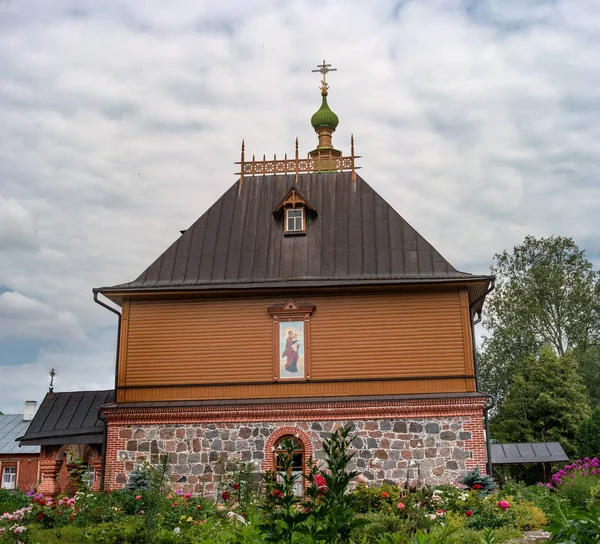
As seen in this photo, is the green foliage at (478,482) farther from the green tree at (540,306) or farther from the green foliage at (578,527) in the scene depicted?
the green tree at (540,306)

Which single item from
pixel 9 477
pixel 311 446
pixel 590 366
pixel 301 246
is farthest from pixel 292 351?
pixel 590 366

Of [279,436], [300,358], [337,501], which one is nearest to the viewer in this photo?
[337,501]

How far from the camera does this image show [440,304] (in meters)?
17.3

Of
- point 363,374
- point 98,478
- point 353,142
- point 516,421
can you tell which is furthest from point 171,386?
point 516,421

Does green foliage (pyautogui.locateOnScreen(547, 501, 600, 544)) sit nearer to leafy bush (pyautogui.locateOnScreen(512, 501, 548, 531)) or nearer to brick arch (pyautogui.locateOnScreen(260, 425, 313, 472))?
leafy bush (pyautogui.locateOnScreen(512, 501, 548, 531))

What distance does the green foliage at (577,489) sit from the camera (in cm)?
1481

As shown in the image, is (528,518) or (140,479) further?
(140,479)

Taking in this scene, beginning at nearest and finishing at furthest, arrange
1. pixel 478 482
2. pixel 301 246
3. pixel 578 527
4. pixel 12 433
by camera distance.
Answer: pixel 578 527 < pixel 478 482 < pixel 301 246 < pixel 12 433

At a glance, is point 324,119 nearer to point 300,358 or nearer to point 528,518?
point 300,358

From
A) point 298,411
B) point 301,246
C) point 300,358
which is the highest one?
point 301,246

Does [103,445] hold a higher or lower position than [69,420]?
lower

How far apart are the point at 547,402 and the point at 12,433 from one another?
23518 millimetres

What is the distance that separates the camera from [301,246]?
18.7 metres

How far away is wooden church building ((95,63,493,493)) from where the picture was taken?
16438 millimetres
